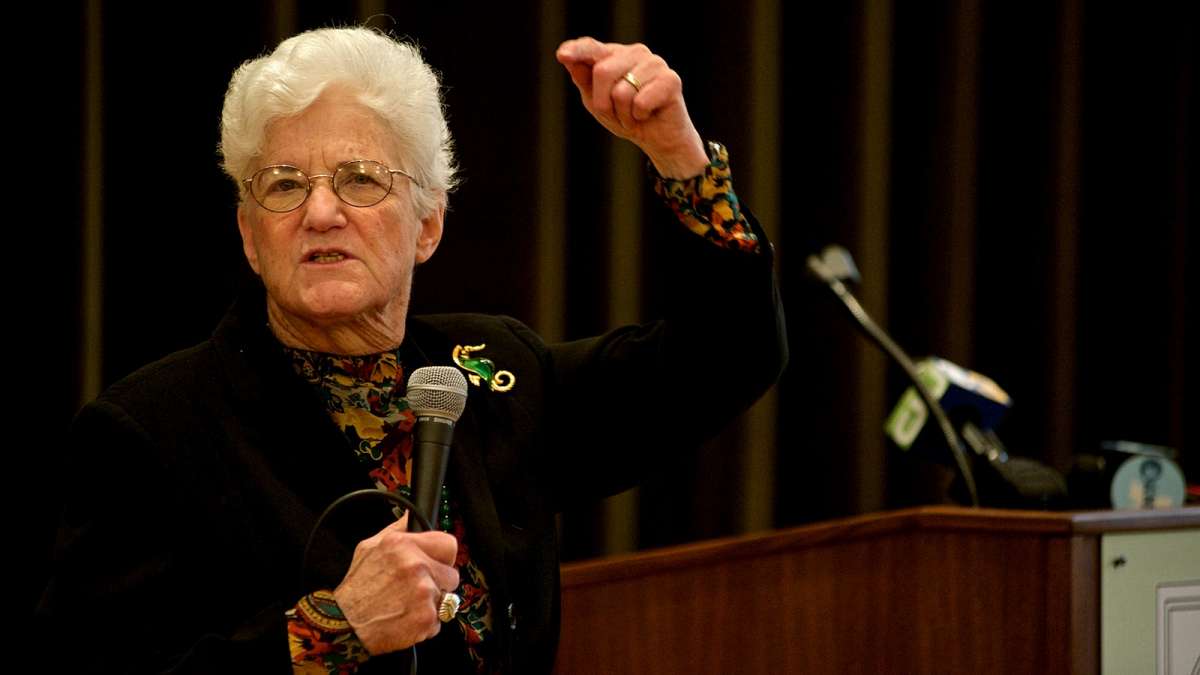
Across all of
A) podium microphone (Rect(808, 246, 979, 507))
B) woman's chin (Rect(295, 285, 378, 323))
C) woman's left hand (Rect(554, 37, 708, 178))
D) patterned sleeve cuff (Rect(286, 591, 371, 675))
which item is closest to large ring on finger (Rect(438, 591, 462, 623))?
patterned sleeve cuff (Rect(286, 591, 371, 675))

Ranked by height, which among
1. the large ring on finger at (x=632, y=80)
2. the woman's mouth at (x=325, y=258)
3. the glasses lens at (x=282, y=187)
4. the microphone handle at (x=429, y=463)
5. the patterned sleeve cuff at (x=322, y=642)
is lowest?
the patterned sleeve cuff at (x=322, y=642)

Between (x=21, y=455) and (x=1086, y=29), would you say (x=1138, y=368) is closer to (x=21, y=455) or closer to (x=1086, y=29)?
(x=1086, y=29)

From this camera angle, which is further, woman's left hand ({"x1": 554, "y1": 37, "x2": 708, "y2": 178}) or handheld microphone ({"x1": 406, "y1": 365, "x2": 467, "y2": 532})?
woman's left hand ({"x1": 554, "y1": 37, "x2": 708, "y2": 178})

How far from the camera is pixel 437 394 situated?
135 centimetres

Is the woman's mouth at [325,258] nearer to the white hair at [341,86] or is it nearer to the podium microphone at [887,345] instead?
A: the white hair at [341,86]

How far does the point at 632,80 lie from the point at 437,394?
0.42 metres

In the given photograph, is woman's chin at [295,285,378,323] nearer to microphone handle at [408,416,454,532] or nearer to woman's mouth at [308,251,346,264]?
woman's mouth at [308,251,346,264]

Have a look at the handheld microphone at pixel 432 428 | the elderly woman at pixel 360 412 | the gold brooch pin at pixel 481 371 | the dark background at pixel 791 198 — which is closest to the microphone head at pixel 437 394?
the handheld microphone at pixel 432 428

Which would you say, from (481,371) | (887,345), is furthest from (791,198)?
(481,371)

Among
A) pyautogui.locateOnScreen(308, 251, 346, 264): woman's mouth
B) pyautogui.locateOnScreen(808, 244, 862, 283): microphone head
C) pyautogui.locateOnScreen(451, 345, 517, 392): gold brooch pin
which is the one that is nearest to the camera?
pyautogui.locateOnScreen(308, 251, 346, 264): woman's mouth

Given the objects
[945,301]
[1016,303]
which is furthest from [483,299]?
[1016,303]

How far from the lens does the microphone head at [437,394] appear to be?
1.34 m

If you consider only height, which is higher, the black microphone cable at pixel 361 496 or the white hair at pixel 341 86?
the white hair at pixel 341 86

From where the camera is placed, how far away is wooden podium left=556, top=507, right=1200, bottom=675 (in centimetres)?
192
